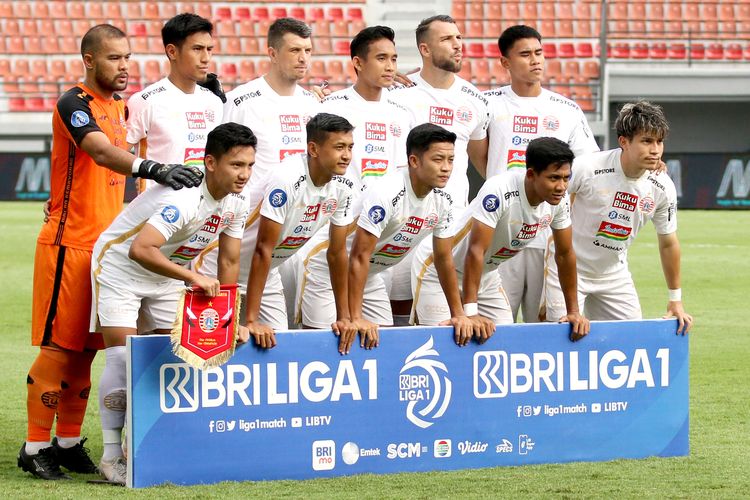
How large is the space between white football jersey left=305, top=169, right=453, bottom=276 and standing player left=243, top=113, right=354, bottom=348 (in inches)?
5.1

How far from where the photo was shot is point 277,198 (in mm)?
5465

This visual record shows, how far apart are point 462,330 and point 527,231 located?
2.76 ft

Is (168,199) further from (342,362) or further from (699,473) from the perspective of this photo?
(699,473)

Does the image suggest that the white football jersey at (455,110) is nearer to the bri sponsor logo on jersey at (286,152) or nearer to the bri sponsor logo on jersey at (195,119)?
the bri sponsor logo on jersey at (286,152)

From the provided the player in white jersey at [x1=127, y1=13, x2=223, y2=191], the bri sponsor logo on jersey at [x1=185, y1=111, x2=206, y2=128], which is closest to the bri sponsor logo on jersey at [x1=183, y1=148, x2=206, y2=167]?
the player in white jersey at [x1=127, y1=13, x2=223, y2=191]

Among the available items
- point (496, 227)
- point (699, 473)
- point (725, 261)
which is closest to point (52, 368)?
point (496, 227)

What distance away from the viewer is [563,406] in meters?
5.50

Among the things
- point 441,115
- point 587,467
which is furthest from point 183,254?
point 441,115

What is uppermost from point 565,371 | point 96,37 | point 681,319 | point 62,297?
point 96,37

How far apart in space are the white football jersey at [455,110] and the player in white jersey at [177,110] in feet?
4.47

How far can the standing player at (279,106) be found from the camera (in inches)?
252

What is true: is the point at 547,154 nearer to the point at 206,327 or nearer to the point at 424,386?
the point at 424,386

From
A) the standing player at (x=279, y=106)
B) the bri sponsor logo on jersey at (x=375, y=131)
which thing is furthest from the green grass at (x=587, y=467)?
the bri sponsor logo on jersey at (x=375, y=131)

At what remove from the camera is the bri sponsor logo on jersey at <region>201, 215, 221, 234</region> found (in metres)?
5.15
